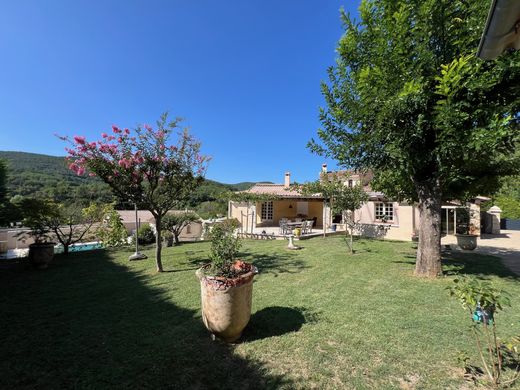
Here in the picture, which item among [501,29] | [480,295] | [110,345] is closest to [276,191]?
[110,345]

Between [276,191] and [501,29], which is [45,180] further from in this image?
[501,29]

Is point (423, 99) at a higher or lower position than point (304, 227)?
higher

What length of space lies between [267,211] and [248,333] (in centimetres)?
2062

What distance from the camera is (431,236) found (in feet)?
24.4

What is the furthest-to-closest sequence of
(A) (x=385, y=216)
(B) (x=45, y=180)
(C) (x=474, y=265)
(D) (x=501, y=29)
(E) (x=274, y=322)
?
(B) (x=45, y=180) < (A) (x=385, y=216) < (C) (x=474, y=265) < (E) (x=274, y=322) < (D) (x=501, y=29)

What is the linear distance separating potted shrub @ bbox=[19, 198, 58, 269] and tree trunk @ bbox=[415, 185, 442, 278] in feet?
41.0

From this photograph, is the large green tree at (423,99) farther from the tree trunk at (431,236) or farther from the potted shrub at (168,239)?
the potted shrub at (168,239)

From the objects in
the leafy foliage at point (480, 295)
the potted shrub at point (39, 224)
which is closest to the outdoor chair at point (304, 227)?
the potted shrub at point (39, 224)

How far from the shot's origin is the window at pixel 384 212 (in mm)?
18281

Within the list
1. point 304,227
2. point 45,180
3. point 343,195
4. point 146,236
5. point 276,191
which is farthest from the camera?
point 45,180

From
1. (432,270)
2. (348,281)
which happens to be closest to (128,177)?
(348,281)

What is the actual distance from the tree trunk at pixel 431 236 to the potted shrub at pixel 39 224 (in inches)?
493

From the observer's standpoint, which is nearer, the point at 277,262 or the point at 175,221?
the point at 277,262

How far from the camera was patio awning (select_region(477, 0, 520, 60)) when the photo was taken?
4.06 ft
